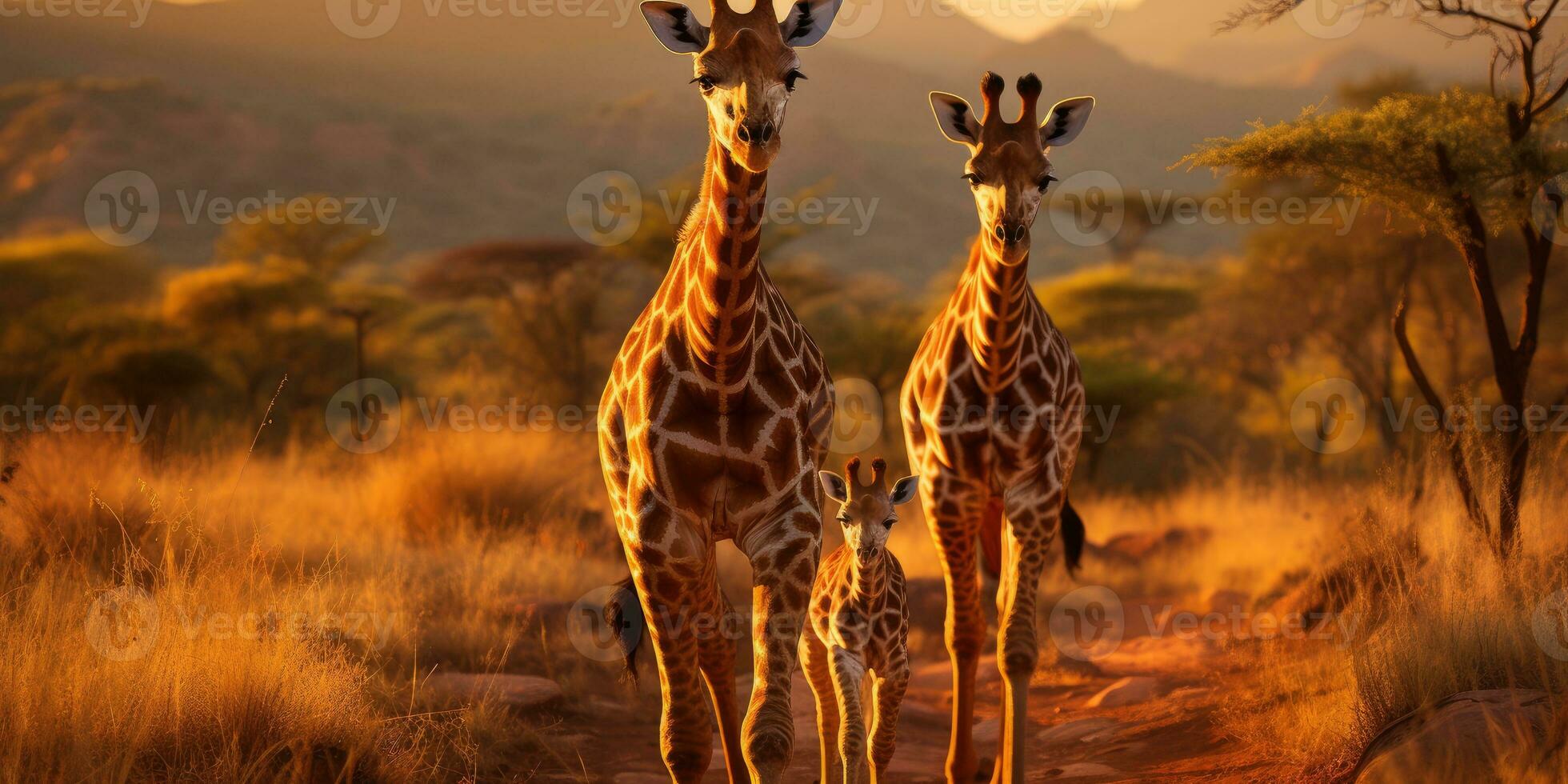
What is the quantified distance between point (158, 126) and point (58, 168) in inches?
218

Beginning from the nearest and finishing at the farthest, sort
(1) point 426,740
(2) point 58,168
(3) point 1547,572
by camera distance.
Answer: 1. (1) point 426,740
2. (3) point 1547,572
3. (2) point 58,168

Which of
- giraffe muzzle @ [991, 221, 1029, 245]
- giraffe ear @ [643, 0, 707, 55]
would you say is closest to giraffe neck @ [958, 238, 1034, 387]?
giraffe muzzle @ [991, 221, 1029, 245]

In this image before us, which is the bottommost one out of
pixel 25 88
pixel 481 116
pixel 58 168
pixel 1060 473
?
pixel 1060 473

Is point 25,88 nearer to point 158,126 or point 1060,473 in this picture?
point 158,126

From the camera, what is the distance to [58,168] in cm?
5250

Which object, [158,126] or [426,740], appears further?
[158,126]

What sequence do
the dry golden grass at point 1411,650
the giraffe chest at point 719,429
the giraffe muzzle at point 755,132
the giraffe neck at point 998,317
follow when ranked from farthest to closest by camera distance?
1. the giraffe neck at point 998,317
2. the dry golden grass at point 1411,650
3. the giraffe chest at point 719,429
4. the giraffe muzzle at point 755,132

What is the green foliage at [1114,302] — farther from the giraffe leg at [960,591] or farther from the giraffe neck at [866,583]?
the giraffe neck at [866,583]

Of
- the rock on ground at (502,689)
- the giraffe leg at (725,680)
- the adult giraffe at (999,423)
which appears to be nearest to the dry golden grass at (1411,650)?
the adult giraffe at (999,423)

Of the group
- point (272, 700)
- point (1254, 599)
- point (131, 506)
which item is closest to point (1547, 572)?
point (1254, 599)

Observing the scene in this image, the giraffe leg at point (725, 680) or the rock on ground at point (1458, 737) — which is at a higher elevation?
the giraffe leg at point (725, 680)

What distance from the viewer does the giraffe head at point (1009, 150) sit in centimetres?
629

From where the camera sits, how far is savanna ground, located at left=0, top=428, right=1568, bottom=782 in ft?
19.4

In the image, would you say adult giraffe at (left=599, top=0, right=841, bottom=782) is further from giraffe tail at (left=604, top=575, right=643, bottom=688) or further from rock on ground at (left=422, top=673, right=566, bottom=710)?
rock on ground at (left=422, top=673, right=566, bottom=710)
